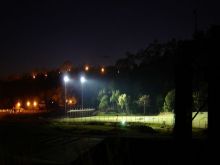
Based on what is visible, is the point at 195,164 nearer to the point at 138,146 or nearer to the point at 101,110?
the point at 138,146

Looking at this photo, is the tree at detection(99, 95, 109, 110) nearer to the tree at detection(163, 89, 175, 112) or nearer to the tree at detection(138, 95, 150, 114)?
the tree at detection(138, 95, 150, 114)

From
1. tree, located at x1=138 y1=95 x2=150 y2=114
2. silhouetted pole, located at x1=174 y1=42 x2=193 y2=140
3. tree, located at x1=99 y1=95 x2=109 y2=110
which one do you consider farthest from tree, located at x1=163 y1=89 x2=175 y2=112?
silhouetted pole, located at x1=174 y1=42 x2=193 y2=140

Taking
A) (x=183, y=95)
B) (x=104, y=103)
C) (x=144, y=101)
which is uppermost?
(x=183, y=95)

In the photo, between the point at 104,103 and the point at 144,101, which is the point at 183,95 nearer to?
the point at 144,101

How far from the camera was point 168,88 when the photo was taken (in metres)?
60.8

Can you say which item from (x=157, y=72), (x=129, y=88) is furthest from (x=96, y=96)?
(x=157, y=72)

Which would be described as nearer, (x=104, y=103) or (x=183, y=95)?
(x=183, y=95)

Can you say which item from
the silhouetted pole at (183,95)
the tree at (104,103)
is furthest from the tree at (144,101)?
the silhouetted pole at (183,95)

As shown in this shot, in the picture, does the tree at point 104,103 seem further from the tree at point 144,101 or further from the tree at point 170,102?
the tree at point 170,102

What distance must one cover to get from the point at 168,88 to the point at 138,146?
159ft

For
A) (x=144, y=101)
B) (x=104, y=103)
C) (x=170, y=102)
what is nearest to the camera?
(x=170, y=102)

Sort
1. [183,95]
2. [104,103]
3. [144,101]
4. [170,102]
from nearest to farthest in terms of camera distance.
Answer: [183,95] → [170,102] → [144,101] → [104,103]

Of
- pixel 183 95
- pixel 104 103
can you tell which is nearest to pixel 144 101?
pixel 104 103

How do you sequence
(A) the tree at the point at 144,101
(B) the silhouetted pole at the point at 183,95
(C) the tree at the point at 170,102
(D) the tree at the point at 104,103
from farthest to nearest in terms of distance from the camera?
(D) the tree at the point at 104,103, (A) the tree at the point at 144,101, (C) the tree at the point at 170,102, (B) the silhouetted pole at the point at 183,95
